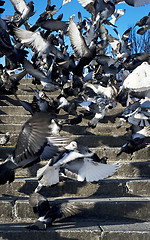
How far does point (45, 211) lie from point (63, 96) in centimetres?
324

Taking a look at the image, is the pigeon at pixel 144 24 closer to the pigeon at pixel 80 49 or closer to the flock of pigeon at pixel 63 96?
the flock of pigeon at pixel 63 96

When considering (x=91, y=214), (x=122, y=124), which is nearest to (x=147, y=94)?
(x=122, y=124)

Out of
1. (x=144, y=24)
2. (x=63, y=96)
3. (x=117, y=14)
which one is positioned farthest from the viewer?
(x=117, y=14)

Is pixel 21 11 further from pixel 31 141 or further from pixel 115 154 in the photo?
pixel 31 141

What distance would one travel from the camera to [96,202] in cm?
375

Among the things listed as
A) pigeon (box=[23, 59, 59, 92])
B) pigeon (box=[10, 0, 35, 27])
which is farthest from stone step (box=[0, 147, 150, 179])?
pigeon (box=[10, 0, 35, 27])

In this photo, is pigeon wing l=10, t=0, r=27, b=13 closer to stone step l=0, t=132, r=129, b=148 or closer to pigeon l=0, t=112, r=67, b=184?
stone step l=0, t=132, r=129, b=148

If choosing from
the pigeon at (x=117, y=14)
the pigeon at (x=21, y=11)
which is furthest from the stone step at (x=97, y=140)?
the pigeon at (x=117, y=14)

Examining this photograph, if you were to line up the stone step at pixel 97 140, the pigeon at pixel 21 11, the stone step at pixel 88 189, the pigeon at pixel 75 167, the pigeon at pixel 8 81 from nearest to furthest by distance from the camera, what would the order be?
1. the pigeon at pixel 75 167
2. the stone step at pixel 88 189
3. the stone step at pixel 97 140
4. the pigeon at pixel 8 81
5. the pigeon at pixel 21 11

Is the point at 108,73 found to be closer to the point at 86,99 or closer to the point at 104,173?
the point at 86,99

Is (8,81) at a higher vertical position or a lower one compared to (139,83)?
higher

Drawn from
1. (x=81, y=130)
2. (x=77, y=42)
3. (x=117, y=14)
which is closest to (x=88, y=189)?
(x=81, y=130)

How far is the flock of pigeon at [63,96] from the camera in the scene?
3.46m

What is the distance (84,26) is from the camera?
34.4 feet
